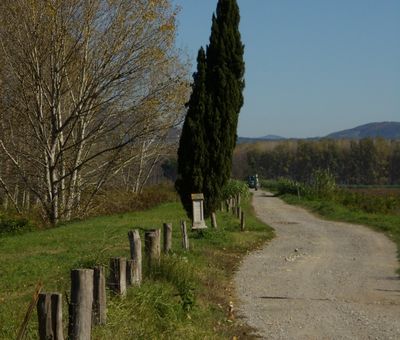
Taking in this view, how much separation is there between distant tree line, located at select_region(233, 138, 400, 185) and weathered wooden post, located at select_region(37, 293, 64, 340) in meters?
109

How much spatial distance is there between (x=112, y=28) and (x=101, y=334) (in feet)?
63.7

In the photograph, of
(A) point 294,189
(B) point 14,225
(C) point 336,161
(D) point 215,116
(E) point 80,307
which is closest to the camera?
(E) point 80,307

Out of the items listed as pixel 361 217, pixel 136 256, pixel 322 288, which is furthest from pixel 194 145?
pixel 136 256

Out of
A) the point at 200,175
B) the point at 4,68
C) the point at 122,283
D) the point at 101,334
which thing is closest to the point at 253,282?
the point at 122,283

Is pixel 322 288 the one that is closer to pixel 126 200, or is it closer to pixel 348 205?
pixel 126 200

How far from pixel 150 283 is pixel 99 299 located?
2.82 m

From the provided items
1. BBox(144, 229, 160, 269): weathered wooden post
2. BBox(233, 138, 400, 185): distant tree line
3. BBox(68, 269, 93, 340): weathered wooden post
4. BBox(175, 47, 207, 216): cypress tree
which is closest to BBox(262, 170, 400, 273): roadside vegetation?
BBox(175, 47, 207, 216): cypress tree

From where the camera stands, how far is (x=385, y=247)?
67.0 ft

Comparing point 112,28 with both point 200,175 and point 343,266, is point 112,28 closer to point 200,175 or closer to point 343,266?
point 200,175

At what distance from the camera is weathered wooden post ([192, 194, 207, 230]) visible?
2095cm

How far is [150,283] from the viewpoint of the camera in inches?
404

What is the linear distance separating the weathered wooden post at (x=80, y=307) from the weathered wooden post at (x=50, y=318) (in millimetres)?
195

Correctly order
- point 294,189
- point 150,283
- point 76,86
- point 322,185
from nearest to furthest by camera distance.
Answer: point 150,283
point 76,86
point 322,185
point 294,189

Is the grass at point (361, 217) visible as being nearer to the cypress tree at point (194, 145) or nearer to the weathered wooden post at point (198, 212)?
the weathered wooden post at point (198, 212)
